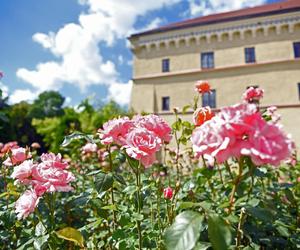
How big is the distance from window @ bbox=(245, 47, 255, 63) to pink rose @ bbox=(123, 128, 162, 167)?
17.9 meters

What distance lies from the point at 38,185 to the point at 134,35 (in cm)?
1971

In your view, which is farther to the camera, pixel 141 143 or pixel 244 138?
pixel 141 143

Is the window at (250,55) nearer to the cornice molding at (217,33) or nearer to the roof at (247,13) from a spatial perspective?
the cornice molding at (217,33)

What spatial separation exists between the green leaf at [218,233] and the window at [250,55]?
18310 millimetres

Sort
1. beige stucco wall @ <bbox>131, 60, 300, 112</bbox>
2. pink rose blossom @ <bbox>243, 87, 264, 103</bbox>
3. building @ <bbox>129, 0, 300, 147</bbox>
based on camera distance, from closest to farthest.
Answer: pink rose blossom @ <bbox>243, 87, 264, 103</bbox> → beige stucco wall @ <bbox>131, 60, 300, 112</bbox> → building @ <bbox>129, 0, 300, 147</bbox>

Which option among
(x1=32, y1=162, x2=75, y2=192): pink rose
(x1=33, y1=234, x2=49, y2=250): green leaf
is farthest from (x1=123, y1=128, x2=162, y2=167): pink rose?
(x1=33, y1=234, x2=49, y2=250): green leaf

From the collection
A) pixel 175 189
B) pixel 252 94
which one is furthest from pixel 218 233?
pixel 252 94

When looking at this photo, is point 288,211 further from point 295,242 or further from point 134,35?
point 134,35

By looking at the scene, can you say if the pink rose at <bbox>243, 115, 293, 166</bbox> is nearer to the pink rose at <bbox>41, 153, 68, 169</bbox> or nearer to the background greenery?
the pink rose at <bbox>41, 153, 68, 169</bbox>

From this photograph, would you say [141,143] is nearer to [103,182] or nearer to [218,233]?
[103,182]

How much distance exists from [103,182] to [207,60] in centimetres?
1826

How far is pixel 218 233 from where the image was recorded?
0.79 m

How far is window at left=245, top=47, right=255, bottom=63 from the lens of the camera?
1770cm

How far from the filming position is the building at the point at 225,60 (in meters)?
16.7
